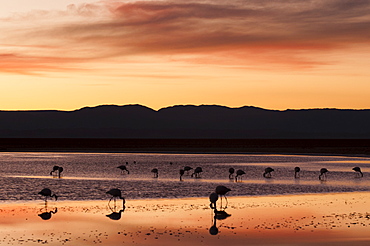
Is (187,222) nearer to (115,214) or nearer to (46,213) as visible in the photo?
(115,214)

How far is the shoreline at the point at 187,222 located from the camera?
53.4ft

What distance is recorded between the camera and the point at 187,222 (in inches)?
762

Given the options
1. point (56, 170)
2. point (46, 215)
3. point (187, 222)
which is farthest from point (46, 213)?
point (56, 170)

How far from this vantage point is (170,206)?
23781 millimetres

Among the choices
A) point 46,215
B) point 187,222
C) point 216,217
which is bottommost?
point 187,222

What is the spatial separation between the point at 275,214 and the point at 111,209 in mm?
6384

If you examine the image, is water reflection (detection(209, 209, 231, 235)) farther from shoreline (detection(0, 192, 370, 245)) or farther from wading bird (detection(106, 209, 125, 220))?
wading bird (detection(106, 209, 125, 220))

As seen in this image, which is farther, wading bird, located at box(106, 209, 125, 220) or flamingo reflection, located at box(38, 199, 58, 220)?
flamingo reflection, located at box(38, 199, 58, 220)

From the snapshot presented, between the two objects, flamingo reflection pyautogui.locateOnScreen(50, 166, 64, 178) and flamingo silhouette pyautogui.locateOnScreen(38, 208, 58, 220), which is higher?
flamingo reflection pyautogui.locateOnScreen(50, 166, 64, 178)

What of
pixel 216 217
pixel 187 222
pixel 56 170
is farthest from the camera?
pixel 56 170

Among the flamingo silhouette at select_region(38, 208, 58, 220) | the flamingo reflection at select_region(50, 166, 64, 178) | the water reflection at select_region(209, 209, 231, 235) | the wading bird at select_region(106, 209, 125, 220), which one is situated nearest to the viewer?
the water reflection at select_region(209, 209, 231, 235)

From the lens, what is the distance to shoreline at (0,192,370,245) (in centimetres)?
1627

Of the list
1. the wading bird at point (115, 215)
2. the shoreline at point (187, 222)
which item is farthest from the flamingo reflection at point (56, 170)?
the wading bird at point (115, 215)

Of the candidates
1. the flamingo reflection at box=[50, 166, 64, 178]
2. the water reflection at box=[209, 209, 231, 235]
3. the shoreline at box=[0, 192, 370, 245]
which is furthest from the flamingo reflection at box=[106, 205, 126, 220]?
the flamingo reflection at box=[50, 166, 64, 178]
